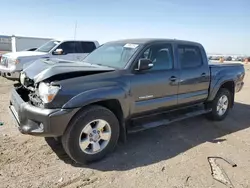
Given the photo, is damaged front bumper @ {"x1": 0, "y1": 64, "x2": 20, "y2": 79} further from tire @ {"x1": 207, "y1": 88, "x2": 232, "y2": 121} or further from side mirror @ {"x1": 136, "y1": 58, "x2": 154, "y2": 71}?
tire @ {"x1": 207, "y1": 88, "x2": 232, "y2": 121}

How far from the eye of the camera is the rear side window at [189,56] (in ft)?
15.9

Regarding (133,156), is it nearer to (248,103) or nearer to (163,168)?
(163,168)

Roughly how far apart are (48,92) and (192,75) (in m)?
2.95

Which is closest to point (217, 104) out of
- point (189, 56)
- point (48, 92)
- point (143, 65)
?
point (189, 56)

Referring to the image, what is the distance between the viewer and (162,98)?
436cm

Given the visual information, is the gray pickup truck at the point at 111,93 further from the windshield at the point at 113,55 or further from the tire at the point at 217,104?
the tire at the point at 217,104

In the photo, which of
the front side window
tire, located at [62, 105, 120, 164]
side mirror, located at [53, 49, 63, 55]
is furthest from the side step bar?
the front side window

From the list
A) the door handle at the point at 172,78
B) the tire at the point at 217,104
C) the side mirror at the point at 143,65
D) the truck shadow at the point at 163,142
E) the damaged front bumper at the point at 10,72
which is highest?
the side mirror at the point at 143,65

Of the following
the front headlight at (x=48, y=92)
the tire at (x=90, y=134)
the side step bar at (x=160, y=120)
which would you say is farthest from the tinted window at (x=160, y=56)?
the front headlight at (x=48, y=92)

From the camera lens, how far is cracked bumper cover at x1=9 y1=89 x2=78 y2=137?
310 centimetres

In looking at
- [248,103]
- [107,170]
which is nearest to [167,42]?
[107,170]

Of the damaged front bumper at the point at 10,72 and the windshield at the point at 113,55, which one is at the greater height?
the windshield at the point at 113,55

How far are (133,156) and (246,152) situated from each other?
201 cm

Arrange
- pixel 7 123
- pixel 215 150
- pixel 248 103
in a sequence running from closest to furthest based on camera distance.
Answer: pixel 215 150, pixel 7 123, pixel 248 103
